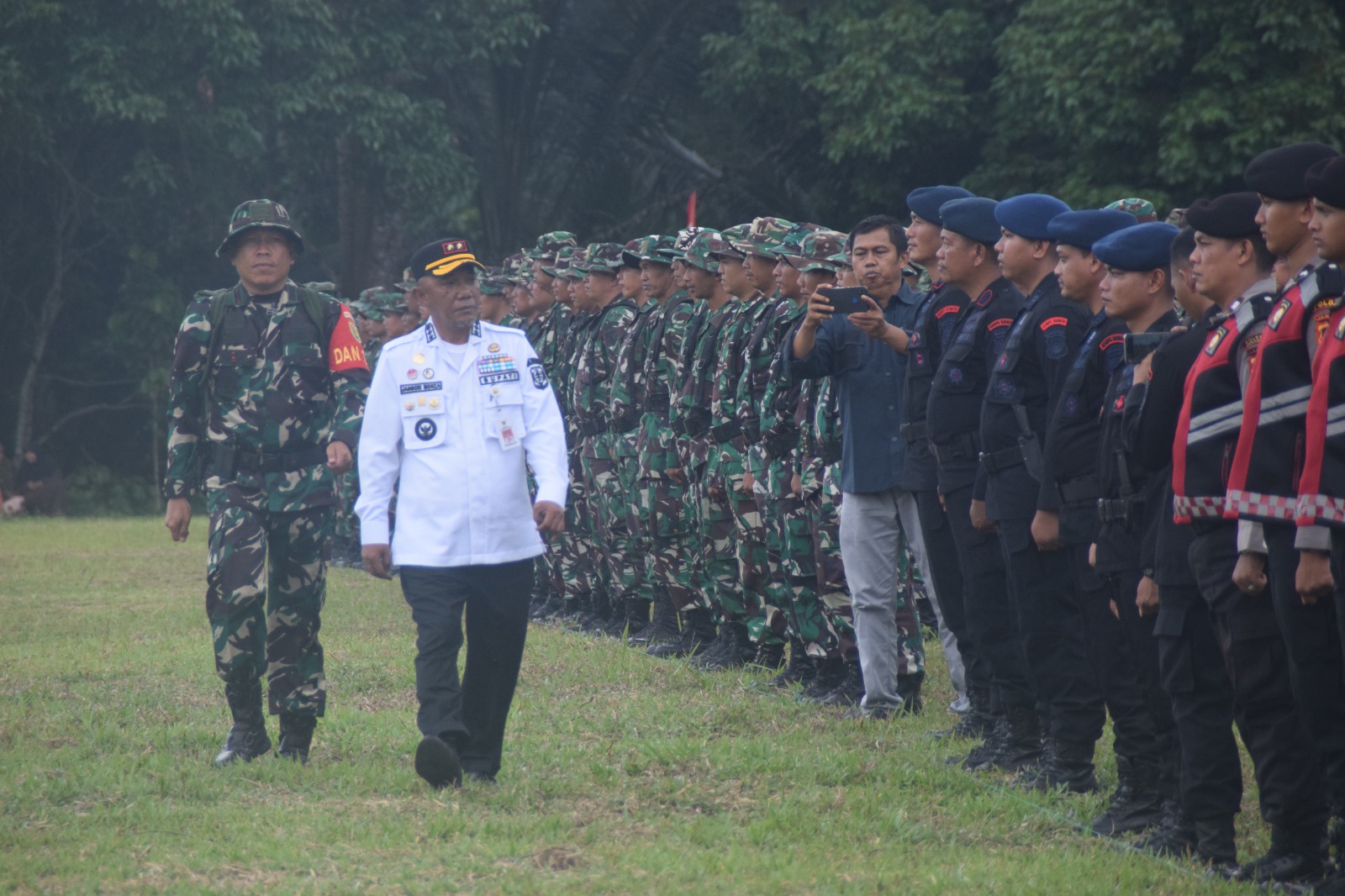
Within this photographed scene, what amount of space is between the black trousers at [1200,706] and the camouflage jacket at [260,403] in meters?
3.72

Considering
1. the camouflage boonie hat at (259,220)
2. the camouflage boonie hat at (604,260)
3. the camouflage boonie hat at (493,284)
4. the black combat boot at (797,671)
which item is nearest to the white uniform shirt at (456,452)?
the camouflage boonie hat at (259,220)

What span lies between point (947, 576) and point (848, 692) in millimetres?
1365

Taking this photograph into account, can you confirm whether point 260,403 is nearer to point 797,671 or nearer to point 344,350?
point 344,350

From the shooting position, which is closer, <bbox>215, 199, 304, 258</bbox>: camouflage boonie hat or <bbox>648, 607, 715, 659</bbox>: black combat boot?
<bbox>215, 199, 304, 258</bbox>: camouflage boonie hat

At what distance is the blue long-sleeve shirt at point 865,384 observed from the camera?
7992mm

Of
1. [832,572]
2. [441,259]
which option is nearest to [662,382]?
[832,572]

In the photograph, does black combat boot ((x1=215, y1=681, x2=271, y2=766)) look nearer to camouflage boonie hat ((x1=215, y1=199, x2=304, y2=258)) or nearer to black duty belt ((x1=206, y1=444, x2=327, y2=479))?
black duty belt ((x1=206, y1=444, x2=327, y2=479))

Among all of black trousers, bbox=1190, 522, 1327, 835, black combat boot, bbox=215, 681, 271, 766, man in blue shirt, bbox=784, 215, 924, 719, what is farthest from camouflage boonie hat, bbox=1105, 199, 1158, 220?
black combat boot, bbox=215, 681, 271, 766

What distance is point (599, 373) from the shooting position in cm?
1171

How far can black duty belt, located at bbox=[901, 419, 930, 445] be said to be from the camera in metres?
7.46

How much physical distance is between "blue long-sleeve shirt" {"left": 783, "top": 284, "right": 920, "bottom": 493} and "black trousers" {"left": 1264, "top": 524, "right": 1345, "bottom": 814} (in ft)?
10.6

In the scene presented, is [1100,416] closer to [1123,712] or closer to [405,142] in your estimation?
[1123,712]

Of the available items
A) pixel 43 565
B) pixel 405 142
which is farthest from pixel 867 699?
pixel 405 142

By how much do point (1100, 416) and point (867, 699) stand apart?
247 centimetres
